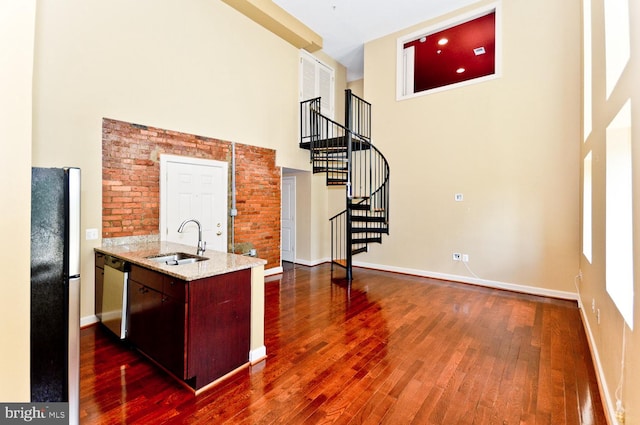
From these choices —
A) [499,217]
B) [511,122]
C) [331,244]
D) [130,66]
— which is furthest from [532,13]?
[130,66]

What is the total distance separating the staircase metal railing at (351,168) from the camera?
5.35m

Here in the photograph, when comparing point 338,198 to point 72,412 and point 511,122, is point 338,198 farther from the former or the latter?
point 72,412

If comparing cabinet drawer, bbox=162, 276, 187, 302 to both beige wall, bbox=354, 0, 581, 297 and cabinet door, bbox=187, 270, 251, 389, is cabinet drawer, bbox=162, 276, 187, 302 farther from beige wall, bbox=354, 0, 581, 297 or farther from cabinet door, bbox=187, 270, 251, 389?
beige wall, bbox=354, 0, 581, 297

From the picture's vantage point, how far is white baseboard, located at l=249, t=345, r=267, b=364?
253 cm

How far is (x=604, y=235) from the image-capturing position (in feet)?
7.43

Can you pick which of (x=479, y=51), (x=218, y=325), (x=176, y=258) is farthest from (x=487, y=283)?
(x=176, y=258)

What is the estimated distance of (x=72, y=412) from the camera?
5.36 ft

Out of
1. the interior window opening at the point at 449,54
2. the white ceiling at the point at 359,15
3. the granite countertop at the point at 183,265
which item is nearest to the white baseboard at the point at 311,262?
the granite countertop at the point at 183,265

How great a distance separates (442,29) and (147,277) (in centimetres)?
628

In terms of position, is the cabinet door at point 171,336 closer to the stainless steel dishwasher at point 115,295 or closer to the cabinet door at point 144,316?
the cabinet door at point 144,316

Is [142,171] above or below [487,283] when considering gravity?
above

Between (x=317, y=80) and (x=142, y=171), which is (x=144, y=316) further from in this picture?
(x=317, y=80)

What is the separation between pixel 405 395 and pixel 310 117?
16.8 feet

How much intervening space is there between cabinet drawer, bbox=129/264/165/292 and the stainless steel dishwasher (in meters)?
0.15
